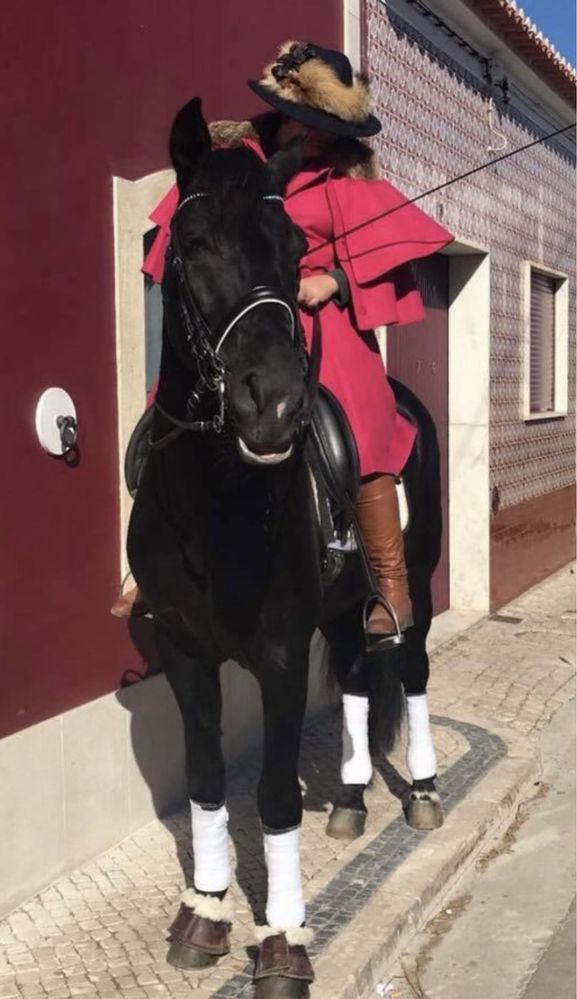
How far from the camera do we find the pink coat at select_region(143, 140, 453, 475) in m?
3.47

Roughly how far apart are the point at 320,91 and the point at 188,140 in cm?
74

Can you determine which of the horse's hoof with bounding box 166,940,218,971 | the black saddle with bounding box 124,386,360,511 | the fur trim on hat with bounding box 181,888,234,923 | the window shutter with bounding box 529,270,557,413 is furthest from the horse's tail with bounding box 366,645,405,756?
the window shutter with bounding box 529,270,557,413

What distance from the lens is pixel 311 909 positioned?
12.9ft

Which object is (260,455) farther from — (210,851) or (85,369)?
(85,369)

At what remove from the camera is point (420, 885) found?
4.12 meters

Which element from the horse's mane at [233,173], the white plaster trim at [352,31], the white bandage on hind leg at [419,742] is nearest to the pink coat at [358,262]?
the horse's mane at [233,173]

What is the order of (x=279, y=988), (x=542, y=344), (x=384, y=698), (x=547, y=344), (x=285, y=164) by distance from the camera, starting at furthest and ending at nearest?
(x=547, y=344) < (x=542, y=344) < (x=384, y=698) < (x=279, y=988) < (x=285, y=164)

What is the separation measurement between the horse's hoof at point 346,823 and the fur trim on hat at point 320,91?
2.78m

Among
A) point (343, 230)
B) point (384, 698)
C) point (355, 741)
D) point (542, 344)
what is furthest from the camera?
point (542, 344)

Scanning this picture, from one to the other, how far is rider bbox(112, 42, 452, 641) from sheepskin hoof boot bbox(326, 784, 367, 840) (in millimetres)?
1064

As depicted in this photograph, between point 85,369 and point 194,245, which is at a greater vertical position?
point 194,245

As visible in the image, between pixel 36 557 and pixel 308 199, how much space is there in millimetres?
1653

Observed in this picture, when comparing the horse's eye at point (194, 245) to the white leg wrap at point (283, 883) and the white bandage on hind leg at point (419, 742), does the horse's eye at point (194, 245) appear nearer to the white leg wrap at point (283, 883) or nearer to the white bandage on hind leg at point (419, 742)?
the white leg wrap at point (283, 883)

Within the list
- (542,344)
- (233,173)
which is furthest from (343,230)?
(542,344)
